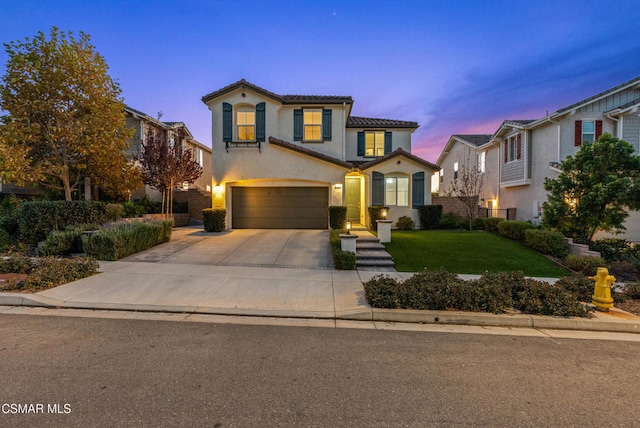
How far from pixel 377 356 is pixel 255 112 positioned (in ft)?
46.6

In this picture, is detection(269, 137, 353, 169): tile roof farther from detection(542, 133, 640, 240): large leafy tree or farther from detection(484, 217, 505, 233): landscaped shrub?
detection(542, 133, 640, 240): large leafy tree

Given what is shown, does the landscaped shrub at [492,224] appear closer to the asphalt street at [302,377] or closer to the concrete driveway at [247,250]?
the concrete driveway at [247,250]

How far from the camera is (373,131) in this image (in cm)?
1850

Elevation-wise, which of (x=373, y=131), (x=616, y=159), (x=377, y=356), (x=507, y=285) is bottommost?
(x=377, y=356)

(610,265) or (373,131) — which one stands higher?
(373,131)

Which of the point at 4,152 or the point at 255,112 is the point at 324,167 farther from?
the point at 4,152

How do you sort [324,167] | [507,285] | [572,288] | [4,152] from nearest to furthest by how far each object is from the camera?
1. [507,285]
2. [572,288]
3. [4,152]
4. [324,167]

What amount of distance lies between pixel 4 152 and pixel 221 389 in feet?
40.3

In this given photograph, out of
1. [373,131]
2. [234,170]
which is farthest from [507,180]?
[234,170]

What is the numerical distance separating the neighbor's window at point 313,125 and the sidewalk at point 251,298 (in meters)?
9.88

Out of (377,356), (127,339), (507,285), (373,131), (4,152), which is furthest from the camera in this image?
(373,131)

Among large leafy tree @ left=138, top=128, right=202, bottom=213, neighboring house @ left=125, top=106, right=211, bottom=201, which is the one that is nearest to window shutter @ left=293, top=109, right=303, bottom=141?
large leafy tree @ left=138, top=128, right=202, bottom=213

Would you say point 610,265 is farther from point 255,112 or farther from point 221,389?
point 255,112

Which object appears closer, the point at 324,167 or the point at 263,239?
the point at 263,239
